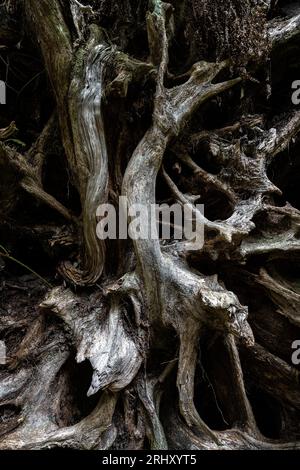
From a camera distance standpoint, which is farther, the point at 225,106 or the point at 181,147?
the point at 225,106

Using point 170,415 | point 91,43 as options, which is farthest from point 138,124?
point 170,415

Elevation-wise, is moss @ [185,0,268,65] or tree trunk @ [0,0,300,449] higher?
moss @ [185,0,268,65]

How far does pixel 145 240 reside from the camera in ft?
7.52

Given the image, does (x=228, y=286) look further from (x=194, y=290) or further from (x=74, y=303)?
(x=74, y=303)

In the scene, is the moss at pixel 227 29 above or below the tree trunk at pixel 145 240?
above

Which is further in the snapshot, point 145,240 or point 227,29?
point 227,29

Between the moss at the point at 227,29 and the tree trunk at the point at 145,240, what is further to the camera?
the moss at the point at 227,29

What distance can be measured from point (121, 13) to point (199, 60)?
0.61 meters

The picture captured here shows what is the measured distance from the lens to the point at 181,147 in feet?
9.46

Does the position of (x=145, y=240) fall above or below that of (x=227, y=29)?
below

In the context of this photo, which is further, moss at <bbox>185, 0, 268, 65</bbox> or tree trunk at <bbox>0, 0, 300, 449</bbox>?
moss at <bbox>185, 0, 268, 65</bbox>

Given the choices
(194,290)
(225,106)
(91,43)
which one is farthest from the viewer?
(225,106)

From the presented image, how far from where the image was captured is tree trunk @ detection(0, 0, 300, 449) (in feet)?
7.16

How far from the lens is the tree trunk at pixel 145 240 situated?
218 cm
